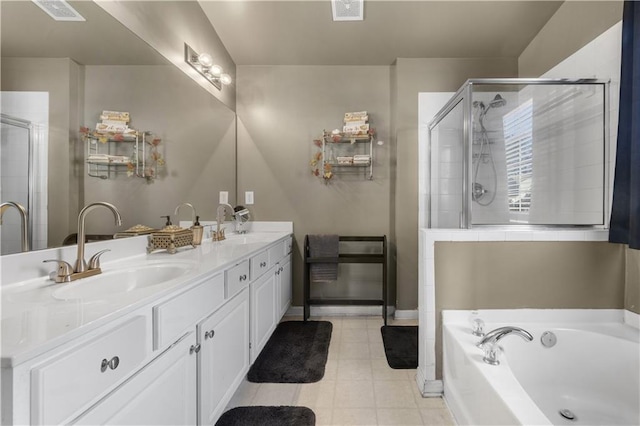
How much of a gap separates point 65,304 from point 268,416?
3.66 feet

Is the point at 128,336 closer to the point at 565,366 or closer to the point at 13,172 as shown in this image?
the point at 13,172

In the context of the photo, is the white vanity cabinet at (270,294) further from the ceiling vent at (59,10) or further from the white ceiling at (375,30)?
the white ceiling at (375,30)

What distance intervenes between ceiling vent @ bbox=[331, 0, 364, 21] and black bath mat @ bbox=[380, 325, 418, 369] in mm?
2480

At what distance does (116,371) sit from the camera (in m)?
0.67

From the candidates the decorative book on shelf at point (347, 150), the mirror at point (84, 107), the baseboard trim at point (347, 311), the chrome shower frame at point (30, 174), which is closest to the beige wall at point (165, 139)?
the mirror at point (84, 107)

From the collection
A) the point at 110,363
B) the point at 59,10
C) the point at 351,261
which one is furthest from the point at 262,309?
the point at 59,10

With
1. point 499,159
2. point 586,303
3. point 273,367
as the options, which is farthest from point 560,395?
point 273,367

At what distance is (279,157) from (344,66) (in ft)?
3.53

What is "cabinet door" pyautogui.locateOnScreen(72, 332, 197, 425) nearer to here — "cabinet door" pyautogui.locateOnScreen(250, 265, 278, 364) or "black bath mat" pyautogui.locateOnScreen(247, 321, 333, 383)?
"cabinet door" pyautogui.locateOnScreen(250, 265, 278, 364)

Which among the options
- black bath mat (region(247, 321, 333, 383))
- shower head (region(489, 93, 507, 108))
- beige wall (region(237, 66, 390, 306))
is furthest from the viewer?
beige wall (region(237, 66, 390, 306))

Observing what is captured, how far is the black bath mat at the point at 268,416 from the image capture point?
53.5 inches

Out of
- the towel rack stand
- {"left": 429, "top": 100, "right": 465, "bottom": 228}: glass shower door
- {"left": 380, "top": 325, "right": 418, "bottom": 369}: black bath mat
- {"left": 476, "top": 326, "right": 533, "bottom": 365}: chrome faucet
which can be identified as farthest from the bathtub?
the towel rack stand

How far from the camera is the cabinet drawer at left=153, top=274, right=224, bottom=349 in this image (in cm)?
82

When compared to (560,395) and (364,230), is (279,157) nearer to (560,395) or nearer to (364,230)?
(364,230)
